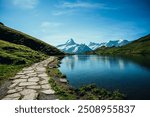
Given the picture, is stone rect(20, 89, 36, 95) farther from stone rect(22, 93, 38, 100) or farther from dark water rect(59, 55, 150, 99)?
dark water rect(59, 55, 150, 99)

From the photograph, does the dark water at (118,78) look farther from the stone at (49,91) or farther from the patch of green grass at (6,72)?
the patch of green grass at (6,72)

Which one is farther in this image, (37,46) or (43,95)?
(37,46)

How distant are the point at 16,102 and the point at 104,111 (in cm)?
497

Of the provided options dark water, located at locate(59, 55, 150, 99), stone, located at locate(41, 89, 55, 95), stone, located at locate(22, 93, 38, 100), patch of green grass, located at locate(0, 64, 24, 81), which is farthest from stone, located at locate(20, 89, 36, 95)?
patch of green grass, located at locate(0, 64, 24, 81)

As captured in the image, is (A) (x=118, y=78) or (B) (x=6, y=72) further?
(B) (x=6, y=72)

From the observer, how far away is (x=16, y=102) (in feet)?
32.9

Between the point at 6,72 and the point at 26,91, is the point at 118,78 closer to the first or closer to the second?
the point at 26,91

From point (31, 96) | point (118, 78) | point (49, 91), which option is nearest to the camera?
point (31, 96)

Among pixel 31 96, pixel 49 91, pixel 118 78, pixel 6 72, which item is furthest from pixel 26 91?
pixel 118 78

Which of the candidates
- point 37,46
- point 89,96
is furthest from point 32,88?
point 37,46

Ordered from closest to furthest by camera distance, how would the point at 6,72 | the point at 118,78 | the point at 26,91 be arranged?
the point at 26,91 → the point at 118,78 → the point at 6,72

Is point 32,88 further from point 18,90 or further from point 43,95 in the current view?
point 43,95

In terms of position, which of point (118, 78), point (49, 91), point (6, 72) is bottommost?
point (118, 78)

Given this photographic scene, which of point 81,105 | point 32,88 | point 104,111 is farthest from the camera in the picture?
point 32,88
